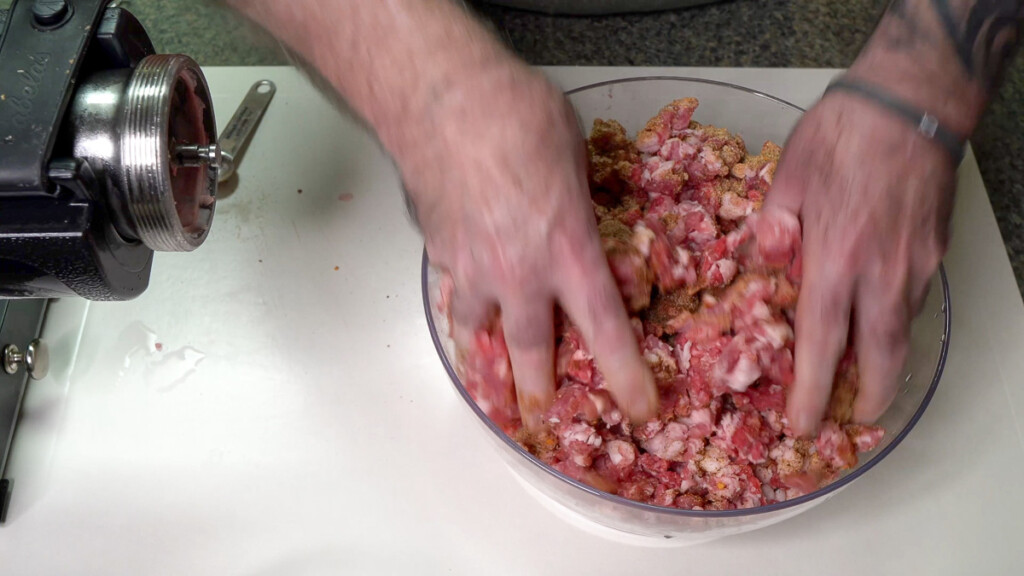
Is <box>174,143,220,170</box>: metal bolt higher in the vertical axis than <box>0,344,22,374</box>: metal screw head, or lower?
higher

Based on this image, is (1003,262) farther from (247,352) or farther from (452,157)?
(247,352)

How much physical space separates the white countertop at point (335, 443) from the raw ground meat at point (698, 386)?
0.49 ft

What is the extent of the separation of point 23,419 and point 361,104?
2.10 feet

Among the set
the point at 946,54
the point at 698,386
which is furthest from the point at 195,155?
the point at 946,54

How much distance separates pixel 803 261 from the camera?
0.77m

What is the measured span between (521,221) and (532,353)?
0.44ft

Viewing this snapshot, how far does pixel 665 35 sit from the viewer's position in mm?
1429

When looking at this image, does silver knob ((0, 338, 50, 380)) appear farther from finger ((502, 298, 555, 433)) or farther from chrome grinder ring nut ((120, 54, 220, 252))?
finger ((502, 298, 555, 433))

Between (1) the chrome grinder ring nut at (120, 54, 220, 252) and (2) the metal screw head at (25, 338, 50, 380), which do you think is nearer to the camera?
(1) the chrome grinder ring nut at (120, 54, 220, 252)

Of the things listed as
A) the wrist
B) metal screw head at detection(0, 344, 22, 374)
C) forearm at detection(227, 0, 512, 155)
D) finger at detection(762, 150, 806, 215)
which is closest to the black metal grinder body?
forearm at detection(227, 0, 512, 155)

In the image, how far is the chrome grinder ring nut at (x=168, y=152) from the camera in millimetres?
694

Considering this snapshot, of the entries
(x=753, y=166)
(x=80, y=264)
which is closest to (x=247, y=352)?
(x=80, y=264)

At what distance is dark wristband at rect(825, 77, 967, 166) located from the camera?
2.49 ft

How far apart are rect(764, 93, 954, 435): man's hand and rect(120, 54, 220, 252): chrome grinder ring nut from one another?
644 millimetres
